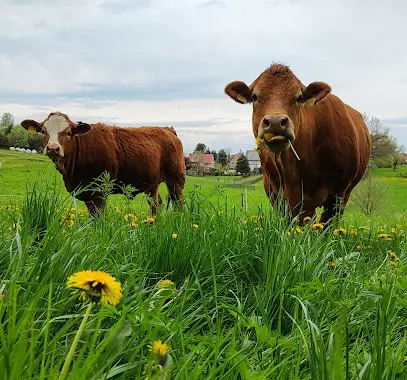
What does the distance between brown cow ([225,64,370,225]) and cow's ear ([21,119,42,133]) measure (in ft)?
15.2

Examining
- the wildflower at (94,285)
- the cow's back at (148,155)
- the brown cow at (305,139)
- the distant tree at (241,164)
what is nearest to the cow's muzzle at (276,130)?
the brown cow at (305,139)

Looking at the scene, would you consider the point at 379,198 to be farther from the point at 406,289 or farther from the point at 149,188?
the point at 406,289

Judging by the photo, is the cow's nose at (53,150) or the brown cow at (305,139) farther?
the cow's nose at (53,150)

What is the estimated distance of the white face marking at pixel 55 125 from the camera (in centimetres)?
869

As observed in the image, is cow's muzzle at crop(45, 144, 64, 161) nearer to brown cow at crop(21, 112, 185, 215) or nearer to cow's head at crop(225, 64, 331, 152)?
brown cow at crop(21, 112, 185, 215)

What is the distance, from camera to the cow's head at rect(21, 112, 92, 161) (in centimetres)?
862

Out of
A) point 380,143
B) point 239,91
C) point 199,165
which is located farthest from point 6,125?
point 380,143

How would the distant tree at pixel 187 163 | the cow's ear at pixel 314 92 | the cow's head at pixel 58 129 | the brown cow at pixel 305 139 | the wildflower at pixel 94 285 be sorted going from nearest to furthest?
the wildflower at pixel 94 285, the brown cow at pixel 305 139, the cow's ear at pixel 314 92, the cow's head at pixel 58 129, the distant tree at pixel 187 163

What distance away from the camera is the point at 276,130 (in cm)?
477

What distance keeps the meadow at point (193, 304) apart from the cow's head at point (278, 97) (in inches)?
41.2

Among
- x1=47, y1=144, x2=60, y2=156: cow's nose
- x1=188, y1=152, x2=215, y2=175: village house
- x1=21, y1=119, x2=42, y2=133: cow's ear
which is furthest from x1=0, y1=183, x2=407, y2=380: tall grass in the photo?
x1=188, y1=152, x2=215, y2=175: village house

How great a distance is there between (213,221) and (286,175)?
2663mm

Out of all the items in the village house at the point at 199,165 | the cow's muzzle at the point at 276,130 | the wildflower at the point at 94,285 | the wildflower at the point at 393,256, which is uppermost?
the cow's muzzle at the point at 276,130

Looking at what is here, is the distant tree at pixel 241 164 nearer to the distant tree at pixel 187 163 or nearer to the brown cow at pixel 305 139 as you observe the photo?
the brown cow at pixel 305 139
